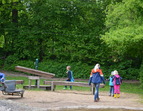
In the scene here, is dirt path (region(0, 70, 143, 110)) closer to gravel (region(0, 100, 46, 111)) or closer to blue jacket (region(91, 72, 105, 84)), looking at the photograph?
gravel (region(0, 100, 46, 111))

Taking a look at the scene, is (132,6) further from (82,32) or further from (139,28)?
(82,32)

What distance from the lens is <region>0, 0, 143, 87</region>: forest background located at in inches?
1233

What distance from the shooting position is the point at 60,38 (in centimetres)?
3259

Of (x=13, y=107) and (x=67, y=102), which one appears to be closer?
(x=13, y=107)

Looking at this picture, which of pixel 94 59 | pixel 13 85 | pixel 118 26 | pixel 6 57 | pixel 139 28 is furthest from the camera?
pixel 6 57

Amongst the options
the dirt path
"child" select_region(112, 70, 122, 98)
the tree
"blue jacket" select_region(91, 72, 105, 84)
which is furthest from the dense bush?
"blue jacket" select_region(91, 72, 105, 84)

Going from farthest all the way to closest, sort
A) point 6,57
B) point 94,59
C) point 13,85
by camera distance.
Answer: point 6,57 < point 94,59 < point 13,85

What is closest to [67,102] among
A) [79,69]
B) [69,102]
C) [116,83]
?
[69,102]

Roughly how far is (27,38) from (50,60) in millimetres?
3458

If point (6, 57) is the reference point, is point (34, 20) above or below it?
above

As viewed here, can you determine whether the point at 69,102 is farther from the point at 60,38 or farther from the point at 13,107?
the point at 60,38

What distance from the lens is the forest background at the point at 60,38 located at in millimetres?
31328

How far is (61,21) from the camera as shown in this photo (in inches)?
1286

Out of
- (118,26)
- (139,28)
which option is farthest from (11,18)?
(139,28)
